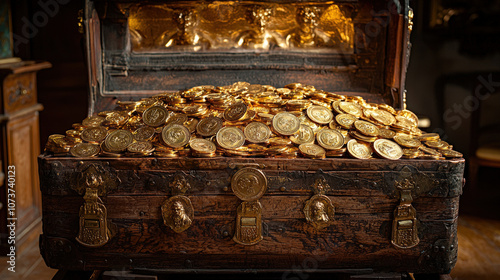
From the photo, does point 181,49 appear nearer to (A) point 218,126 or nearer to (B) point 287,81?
(B) point 287,81

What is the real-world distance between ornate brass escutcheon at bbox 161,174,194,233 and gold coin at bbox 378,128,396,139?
101 cm

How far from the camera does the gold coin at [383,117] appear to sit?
7.82 feet

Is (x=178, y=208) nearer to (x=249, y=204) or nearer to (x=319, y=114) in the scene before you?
(x=249, y=204)


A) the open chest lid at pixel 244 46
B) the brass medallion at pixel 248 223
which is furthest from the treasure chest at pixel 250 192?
the open chest lid at pixel 244 46

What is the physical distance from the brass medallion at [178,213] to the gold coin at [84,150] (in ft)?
1.37

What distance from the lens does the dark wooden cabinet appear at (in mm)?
3258

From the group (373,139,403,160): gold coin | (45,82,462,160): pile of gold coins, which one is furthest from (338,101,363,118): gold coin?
(373,139,403,160): gold coin

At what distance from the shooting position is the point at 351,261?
7.06 ft

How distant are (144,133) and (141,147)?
150 mm

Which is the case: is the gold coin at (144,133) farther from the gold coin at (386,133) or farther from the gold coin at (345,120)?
the gold coin at (386,133)

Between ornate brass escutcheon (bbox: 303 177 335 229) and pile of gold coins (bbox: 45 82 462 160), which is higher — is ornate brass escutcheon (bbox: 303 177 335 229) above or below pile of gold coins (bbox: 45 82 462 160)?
below

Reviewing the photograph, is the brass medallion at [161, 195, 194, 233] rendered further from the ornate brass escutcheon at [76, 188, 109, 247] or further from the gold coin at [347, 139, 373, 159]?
the gold coin at [347, 139, 373, 159]

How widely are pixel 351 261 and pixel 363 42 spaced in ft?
4.85

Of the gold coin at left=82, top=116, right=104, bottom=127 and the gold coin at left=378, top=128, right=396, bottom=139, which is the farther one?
the gold coin at left=82, top=116, right=104, bottom=127
